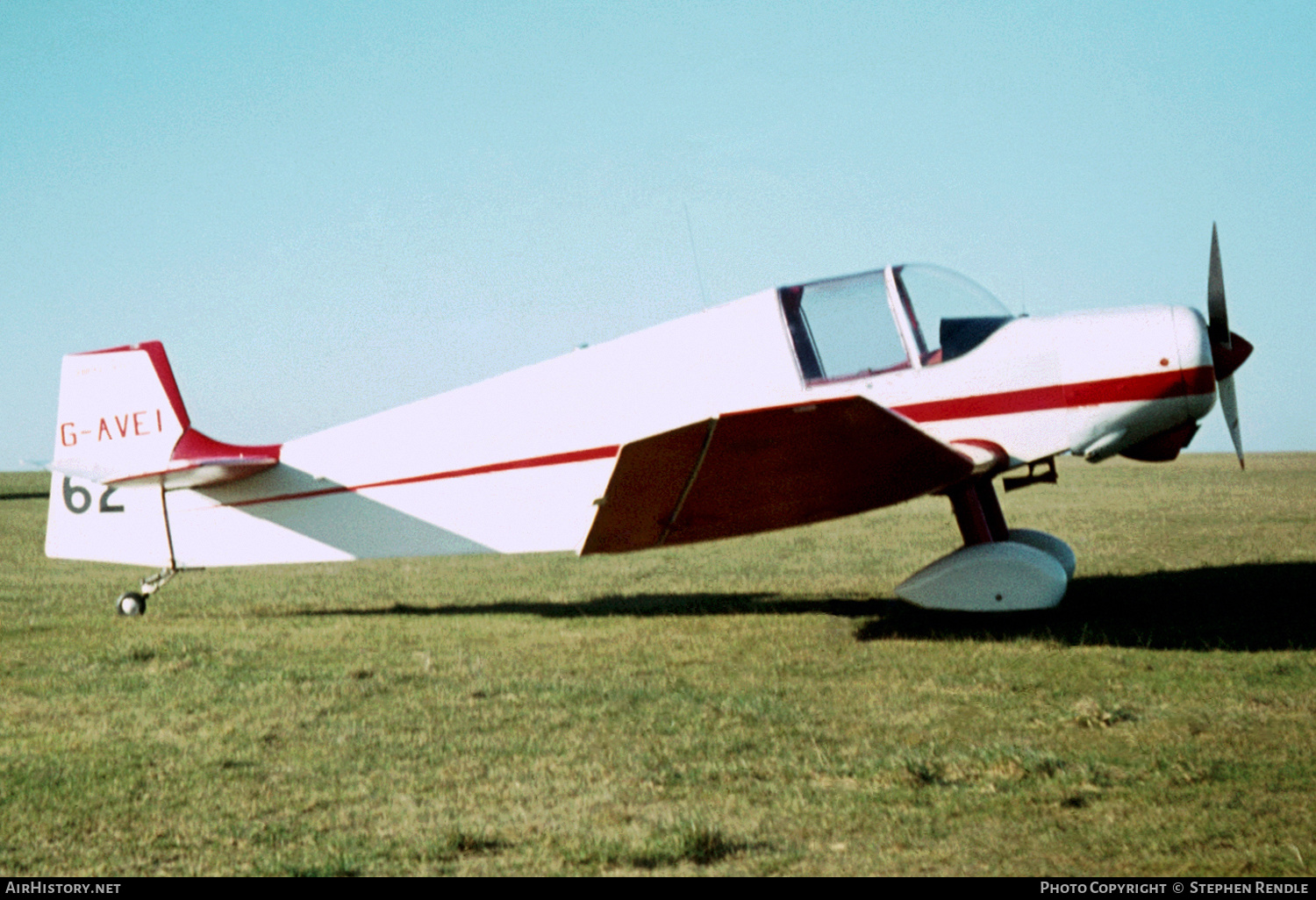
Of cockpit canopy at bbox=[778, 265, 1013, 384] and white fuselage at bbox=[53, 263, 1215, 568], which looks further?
cockpit canopy at bbox=[778, 265, 1013, 384]

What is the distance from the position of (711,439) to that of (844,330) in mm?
1805

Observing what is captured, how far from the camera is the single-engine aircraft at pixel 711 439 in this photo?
6.58 metres

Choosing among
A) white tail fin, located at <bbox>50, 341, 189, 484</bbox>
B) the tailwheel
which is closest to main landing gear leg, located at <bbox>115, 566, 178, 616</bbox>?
the tailwheel

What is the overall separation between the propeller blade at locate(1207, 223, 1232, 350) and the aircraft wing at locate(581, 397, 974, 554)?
90.3 inches

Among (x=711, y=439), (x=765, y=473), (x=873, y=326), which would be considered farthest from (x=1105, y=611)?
(x=711, y=439)

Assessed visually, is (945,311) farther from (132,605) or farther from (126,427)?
(132,605)

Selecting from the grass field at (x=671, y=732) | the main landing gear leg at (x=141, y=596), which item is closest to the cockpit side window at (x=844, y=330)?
the grass field at (x=671, y=732)

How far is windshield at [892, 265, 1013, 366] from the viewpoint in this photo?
727 cm

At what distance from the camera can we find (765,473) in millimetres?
6504

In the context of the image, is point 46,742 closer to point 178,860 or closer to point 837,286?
point 178,860

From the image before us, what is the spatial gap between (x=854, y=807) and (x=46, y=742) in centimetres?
349

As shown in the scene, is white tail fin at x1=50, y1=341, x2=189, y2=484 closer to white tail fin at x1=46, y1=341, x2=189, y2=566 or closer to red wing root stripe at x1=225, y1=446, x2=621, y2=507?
white tail fin at x1=46, y1=341, x2=189, y2=566

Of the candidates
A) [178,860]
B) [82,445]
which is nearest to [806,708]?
[178,860]
